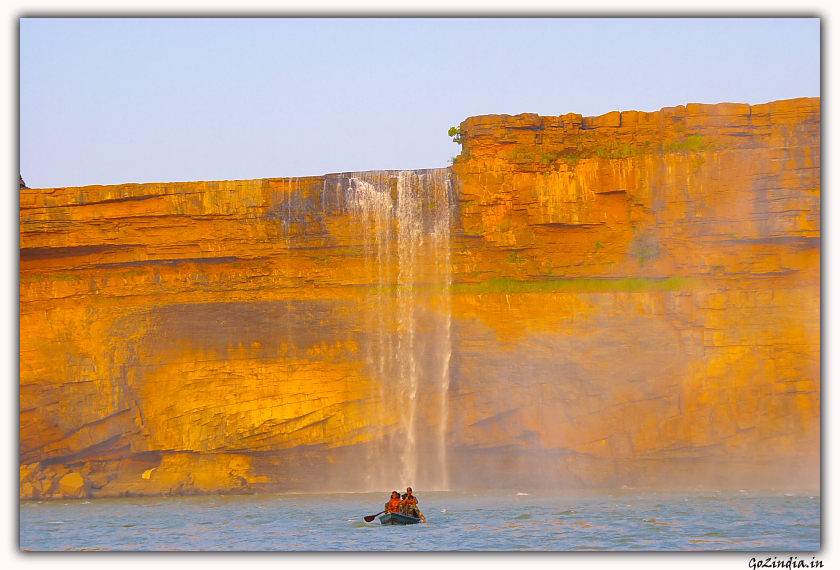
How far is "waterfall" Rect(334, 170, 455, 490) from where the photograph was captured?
30.8 meters

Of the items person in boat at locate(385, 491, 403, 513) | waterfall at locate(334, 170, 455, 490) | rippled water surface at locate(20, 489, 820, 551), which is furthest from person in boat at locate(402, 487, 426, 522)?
waterfall at locate(334, 170, 455, 490)

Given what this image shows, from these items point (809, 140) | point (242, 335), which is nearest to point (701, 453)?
point (809, 140)

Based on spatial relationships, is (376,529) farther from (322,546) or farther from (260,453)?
(260,453)

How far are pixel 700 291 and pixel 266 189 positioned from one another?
1248 cm

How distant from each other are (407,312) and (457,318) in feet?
4.63

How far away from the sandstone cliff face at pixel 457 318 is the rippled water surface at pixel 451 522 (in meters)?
1.38

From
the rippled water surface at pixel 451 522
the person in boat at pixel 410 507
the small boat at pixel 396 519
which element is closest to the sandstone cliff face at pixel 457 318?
the rippled water surface at pixel 451 522

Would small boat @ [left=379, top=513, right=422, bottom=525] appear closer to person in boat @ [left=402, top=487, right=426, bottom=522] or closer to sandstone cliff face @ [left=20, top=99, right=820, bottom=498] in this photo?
person in boat @ [left=402, top=487, right=426, bottom=522]

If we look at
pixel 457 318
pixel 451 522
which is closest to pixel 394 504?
pixel 451 522

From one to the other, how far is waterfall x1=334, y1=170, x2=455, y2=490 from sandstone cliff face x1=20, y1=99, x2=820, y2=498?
0.20 ft

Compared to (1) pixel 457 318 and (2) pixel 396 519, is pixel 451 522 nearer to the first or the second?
(2) pixel 396 519

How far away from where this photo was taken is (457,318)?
103 ft

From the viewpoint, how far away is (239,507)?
90.9ft

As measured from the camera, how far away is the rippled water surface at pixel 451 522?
21562 mm
